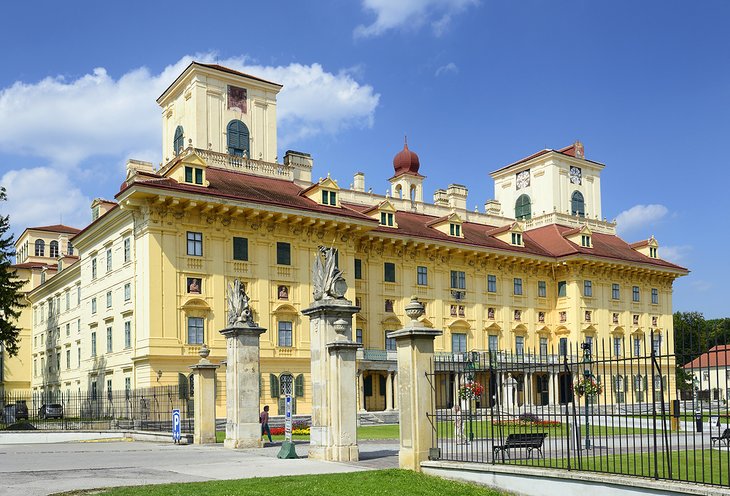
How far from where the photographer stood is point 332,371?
19.8 m

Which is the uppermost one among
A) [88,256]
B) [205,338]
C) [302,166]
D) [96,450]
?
[302,166]

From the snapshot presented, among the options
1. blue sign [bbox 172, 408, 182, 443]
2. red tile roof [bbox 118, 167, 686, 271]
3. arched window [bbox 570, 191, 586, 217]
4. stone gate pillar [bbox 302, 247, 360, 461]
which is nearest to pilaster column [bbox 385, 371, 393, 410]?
red tile roof [bbox 118, 167, 686, 271]

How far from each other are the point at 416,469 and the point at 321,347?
16.6ft

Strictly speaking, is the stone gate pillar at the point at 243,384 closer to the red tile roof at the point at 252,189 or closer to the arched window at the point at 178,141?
the red tile roof at the point at 252,189

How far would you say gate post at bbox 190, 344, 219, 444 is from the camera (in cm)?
2667

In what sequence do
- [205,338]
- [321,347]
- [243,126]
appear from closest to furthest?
[321,347], [205,338], [243,126]

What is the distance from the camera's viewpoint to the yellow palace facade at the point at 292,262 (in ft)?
143

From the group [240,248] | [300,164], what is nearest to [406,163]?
[300,164]

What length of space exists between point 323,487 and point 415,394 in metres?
2.99

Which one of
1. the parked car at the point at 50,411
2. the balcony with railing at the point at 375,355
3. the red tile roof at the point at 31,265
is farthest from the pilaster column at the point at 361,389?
the red tile roof at the point at 31,265

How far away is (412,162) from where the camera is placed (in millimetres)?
65812

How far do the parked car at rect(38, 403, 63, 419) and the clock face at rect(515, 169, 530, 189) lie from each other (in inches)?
1640

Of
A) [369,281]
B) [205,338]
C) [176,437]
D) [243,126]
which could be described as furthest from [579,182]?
[176,437]

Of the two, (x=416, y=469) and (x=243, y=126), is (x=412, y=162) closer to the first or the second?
(x=243, y=126)
